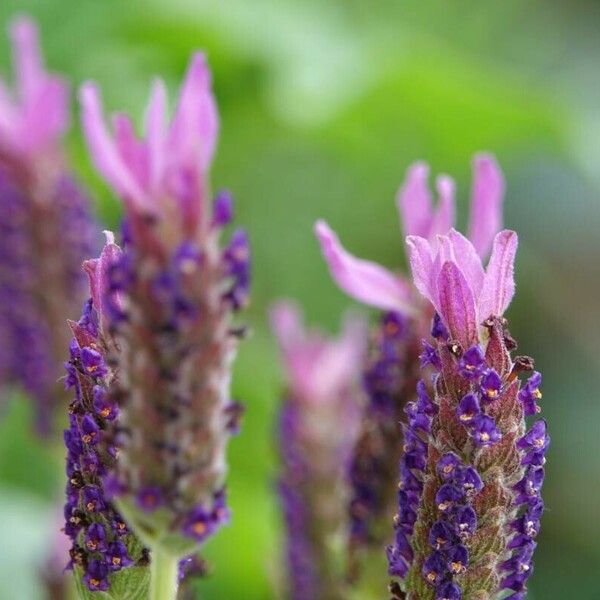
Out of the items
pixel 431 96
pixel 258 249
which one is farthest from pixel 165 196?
pixel 258 249

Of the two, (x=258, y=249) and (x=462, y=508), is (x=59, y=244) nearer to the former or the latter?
(x=462, y=508)

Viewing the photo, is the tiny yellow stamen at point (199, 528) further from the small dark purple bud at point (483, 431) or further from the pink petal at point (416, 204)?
the pink petal at point (416, 204)

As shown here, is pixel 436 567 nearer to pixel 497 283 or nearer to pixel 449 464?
pixel 449 464

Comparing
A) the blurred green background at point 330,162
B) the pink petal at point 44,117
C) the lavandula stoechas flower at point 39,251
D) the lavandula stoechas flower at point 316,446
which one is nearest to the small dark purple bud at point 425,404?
the lavandula stoechas flower at point 316,446

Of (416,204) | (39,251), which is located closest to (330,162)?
(39,251)

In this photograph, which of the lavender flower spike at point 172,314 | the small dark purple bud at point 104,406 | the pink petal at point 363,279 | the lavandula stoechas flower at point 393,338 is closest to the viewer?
the lavender flower spike at point 172,314
